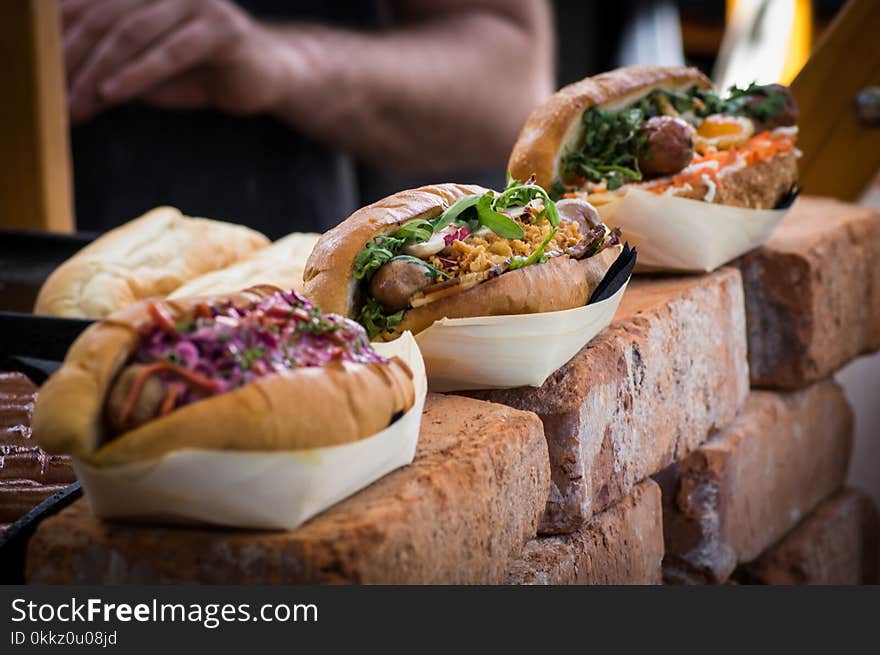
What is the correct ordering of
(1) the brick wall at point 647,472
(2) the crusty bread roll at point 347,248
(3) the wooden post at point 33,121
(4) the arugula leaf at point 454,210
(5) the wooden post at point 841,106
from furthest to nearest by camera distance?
(3) the wooden post at point 33,121 < (5) the wooden post at point 841,106 < (4) the arugula leaf at point 454,210 < (2) the crusty bread roll at point 347,248 < (1) the brick wall at point 647,472

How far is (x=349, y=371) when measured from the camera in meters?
1.63

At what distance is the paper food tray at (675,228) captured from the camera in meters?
2.83

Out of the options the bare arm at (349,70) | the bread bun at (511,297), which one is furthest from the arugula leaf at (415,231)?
the bare arm at (349,70)

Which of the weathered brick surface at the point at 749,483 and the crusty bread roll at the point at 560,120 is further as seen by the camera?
the weathered brick surface at the point at 749,483

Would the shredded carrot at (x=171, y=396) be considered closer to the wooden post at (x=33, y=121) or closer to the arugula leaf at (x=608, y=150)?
the arugula leaf at (x=608, y=150)

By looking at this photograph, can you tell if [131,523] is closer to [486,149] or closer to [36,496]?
[36,496]

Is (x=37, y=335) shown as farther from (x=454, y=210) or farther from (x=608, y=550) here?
(x=608, y=550)

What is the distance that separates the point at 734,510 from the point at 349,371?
1.74m

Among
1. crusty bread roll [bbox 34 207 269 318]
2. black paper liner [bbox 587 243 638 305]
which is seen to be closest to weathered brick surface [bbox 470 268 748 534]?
black paper liner [bbox 587 243 638 305]

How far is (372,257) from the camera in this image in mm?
2115

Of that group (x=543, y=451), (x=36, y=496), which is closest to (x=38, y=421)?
(x=36, y=496)

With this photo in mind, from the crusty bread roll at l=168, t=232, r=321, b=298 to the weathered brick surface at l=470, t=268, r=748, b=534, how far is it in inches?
39.7

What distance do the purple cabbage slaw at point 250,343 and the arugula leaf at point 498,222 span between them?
61cm

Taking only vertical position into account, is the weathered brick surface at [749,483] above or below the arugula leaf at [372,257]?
below
